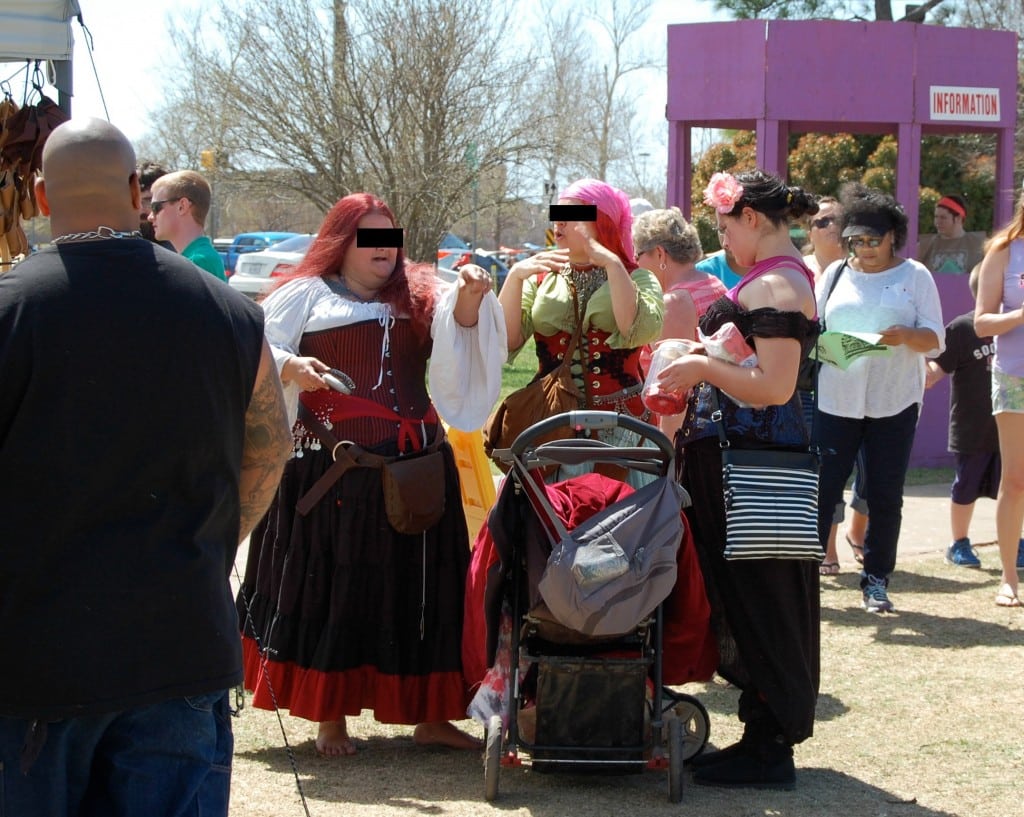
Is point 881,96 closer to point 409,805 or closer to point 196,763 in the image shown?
point 409,805

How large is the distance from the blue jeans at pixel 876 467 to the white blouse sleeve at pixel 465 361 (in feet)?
7.33

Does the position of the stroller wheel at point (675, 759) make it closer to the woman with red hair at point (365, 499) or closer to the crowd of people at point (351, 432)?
the crowd of people at point (351, 432)

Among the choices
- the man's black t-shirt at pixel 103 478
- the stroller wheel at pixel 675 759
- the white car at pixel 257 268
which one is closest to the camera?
the man's black t-shirt at pixel 103 478

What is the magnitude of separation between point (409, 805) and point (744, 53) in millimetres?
7072

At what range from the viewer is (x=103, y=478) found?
2.28 m

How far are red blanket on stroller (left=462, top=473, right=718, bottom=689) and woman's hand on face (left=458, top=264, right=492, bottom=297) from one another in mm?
676

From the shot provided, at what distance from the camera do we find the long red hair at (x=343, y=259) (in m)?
4.50

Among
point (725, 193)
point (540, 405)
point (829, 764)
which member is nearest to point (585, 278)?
point (540, 405)

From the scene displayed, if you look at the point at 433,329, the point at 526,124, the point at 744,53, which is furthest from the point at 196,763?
the point at 526,124

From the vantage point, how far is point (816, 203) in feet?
14.1

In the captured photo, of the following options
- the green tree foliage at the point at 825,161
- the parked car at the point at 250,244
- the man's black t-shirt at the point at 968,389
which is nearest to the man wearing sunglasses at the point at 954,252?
the man's black t-shirt at the point at 968,389

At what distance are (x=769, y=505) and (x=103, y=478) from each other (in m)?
2.27

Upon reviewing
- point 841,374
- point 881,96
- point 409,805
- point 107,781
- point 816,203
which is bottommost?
point 409,805

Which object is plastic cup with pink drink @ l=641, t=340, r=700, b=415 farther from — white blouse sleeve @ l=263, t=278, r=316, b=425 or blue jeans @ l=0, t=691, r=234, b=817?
blue jeans @ l=0, t=691, r=234, b=817
